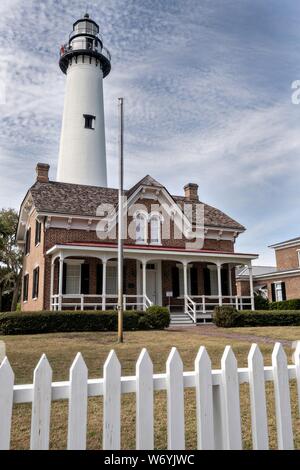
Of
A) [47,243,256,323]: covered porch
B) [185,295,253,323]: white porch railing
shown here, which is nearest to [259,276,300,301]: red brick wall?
[47,243,256,323]: covered porch

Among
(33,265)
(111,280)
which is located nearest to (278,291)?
(111,280)

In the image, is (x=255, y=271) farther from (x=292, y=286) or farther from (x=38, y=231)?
(x=38, y=231)

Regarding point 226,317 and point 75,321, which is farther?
point 226,317

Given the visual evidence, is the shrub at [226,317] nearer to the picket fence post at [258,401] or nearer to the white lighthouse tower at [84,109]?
the picket fence post at [258,401]

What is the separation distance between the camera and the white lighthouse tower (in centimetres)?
2981

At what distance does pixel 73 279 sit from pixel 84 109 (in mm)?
15917

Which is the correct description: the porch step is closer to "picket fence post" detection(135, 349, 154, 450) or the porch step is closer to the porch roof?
the porch roof

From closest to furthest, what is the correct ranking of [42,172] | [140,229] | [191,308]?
[191,308] → [140,229] → [42,172]

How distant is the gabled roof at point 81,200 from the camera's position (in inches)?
878

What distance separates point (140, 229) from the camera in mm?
24078

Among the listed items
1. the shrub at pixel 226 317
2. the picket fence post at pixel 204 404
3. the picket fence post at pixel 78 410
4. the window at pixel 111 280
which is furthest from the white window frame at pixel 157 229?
the picket fence post at pixel 78 410
